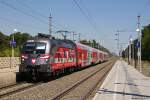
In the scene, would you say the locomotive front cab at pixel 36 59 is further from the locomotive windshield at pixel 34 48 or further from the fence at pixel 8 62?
the fence at pixel 8 62

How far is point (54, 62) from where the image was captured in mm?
25234

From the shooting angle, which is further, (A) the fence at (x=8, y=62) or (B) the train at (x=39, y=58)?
(A) the fence at (x=8, y=62)

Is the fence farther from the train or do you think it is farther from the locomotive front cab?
the locomotive front cab

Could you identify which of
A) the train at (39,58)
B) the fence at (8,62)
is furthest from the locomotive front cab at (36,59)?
the fence at (8,62)

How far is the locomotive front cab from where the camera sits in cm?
2362

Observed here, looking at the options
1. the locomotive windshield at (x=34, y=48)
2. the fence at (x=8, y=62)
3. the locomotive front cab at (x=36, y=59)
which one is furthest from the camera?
the fence at (x=8, y=62)

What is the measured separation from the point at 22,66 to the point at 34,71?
2.87ft

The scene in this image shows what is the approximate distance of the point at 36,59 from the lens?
23.7m

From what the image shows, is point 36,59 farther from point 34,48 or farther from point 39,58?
point 34,48

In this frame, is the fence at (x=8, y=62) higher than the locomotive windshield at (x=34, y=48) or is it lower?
lower

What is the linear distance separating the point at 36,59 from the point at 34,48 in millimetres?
943

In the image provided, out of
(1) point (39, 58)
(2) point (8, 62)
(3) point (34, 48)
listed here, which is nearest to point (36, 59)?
(1) point (39, 58)

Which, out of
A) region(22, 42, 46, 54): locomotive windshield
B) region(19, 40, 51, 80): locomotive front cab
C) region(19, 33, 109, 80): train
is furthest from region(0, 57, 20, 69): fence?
region(19, 40, 51, 80): locomotive front cab

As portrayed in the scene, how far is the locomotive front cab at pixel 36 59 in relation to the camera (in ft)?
77.5
